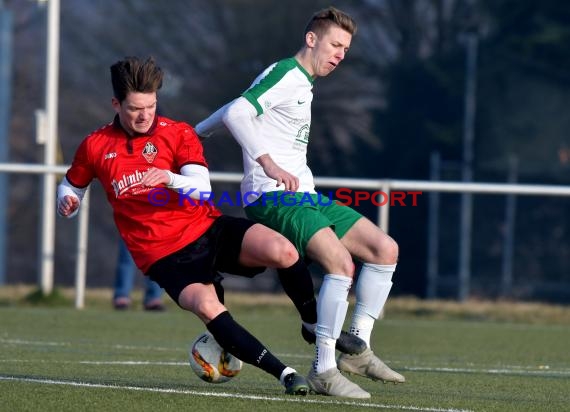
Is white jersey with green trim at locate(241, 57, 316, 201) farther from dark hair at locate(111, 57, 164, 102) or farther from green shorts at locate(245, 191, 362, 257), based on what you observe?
dark hair at locate(111, 57, 164, 102)

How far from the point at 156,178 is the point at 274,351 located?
3174mm

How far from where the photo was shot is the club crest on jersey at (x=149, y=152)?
19.9 ft

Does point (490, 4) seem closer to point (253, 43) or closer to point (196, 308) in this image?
point (253, 43)

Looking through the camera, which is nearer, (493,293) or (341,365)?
(341,365)

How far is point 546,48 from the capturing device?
26.2 meters

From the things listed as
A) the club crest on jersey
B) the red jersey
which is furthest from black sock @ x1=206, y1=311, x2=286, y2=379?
the club crest on jersey

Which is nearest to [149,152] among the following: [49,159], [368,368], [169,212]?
[169,212]

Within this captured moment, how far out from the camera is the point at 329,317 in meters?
6.13

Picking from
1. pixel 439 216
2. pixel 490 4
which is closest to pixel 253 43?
pixel 490 4

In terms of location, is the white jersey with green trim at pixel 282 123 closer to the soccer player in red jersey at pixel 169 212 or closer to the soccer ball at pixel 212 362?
the soccer player in red jersey at pixel 169 212

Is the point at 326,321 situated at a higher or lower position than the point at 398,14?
lower

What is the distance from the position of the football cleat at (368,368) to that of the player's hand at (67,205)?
58.0 inches

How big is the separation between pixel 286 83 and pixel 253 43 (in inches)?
1037

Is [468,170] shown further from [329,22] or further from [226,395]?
[226,395]
